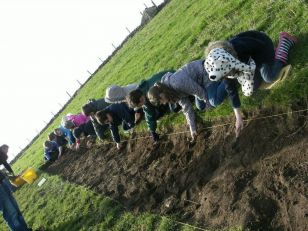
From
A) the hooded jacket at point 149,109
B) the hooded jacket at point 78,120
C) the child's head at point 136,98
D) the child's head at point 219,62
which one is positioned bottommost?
the hooded jacket at point 78,120

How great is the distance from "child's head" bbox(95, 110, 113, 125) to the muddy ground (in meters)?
0.88

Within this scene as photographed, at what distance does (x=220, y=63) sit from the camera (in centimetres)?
497

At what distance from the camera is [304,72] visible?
5488 millimetres

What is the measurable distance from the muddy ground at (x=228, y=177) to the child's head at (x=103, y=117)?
0.88 meters

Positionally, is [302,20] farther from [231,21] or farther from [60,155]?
[60,155]

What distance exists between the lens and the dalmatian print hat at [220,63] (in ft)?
16.3

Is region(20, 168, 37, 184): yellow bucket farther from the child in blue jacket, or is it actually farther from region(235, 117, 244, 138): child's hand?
region(235, 117, 244, 138): child's hand

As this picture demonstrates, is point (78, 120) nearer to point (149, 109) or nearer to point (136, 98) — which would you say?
point (149, 109)

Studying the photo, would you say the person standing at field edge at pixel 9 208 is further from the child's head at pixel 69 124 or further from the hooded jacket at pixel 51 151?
the hooded jacket at pixel 51 151

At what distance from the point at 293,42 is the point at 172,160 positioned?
8.79 feet

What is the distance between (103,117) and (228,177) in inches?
136

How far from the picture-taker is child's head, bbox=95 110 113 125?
322 inches

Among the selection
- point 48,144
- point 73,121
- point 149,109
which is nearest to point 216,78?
point 149,109

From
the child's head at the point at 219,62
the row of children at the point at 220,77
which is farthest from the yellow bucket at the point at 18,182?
the child's head at the point at 219,62
